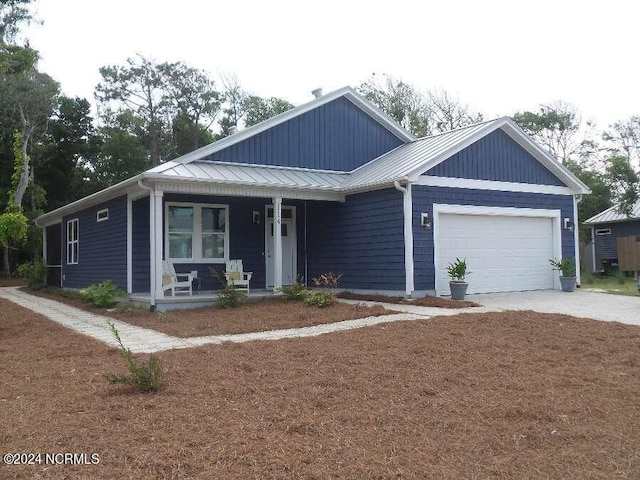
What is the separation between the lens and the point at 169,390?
17.0ft

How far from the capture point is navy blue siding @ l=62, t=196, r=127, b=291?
13.9 metres

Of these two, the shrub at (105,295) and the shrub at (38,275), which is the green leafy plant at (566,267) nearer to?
the shrub at (105,295)

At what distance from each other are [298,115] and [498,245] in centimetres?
599

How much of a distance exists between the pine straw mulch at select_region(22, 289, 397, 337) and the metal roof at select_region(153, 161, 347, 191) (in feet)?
8.57

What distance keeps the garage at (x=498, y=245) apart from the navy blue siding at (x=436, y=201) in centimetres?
15

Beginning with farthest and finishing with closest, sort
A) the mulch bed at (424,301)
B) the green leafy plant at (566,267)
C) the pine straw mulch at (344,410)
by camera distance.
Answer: the green leafy plant at (566,267)
the mulch bed at (424,301)
the pine straw mulch at (344,410)

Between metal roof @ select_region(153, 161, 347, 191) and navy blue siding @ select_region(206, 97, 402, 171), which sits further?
navy blue siding @ select_region(206, 97, 402, 171)

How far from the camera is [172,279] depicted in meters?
11.9

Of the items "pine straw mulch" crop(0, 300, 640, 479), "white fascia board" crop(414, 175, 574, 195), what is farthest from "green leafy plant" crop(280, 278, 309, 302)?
"pine straw mulch" crop(0, 300, 640, 479)

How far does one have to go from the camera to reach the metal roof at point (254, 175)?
1202cm

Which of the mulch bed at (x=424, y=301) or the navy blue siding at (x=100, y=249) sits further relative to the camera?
the navy blue siding at (x=100, y=249)

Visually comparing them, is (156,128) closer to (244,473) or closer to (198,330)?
(198,330)

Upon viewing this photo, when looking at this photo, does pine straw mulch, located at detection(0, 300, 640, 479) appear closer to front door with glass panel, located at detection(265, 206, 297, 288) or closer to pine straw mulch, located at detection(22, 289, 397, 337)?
pine straw mulch, located at detection(22, 289, 397, 337)

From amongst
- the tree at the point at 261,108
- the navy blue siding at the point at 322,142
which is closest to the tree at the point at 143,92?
the tree at the point at 261,108
